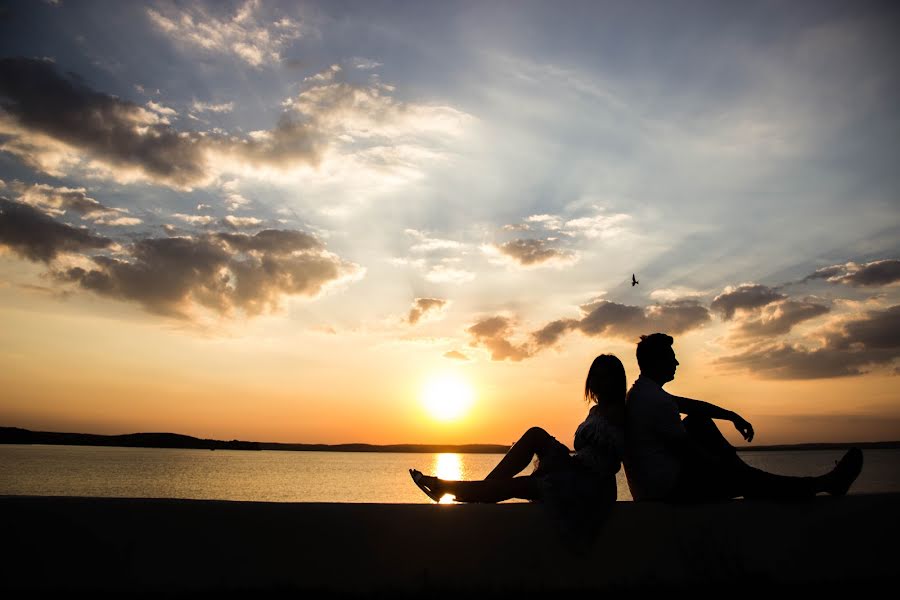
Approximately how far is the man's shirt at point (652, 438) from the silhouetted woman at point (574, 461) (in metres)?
0.14

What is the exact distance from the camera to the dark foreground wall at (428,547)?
4523mm

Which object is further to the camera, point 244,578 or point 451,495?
point 451,495

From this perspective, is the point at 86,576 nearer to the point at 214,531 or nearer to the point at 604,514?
the point at 214,531

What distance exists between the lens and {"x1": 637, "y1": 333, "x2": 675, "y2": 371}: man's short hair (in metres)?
5.89

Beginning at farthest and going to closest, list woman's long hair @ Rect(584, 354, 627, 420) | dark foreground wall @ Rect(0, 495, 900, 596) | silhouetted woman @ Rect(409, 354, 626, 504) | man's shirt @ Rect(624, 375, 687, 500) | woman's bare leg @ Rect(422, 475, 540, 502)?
woman's long hair @ Rect(584, 354, 627, 420), woman's bare leg @ Rect(422, 475, 540, 502), man's shirt @ Rect(624, 375, 687, 500), silhouetted woman @ Rect(409, 354, 626, 504), dark foreground wall @ Rect(0, 495, 900, 596)

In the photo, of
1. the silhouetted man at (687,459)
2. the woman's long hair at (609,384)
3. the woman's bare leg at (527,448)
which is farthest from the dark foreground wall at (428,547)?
the woman's long hair at (609,384)

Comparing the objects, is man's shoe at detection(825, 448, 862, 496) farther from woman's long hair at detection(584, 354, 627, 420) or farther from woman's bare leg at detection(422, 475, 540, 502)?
woman's bare leg at detection(422, 475, 540, 502)

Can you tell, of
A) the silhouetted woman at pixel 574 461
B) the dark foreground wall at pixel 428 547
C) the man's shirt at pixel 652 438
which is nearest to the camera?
the dark foreground wall at pixel 428 547

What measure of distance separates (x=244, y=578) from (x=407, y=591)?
1.16 meters

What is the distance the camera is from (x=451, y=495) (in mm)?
5645

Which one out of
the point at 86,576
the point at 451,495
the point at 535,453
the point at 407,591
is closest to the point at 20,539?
the point at 86,576

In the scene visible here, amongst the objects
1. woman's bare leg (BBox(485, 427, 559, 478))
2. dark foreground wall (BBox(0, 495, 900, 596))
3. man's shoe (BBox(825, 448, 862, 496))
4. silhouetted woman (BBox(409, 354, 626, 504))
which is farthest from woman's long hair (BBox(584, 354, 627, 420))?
man's shoe (BBox(825, 448, 862, 496))

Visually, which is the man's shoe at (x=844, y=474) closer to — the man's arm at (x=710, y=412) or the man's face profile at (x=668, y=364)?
the man's arm at (x=710, y=412)

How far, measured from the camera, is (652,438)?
18.2 ft
